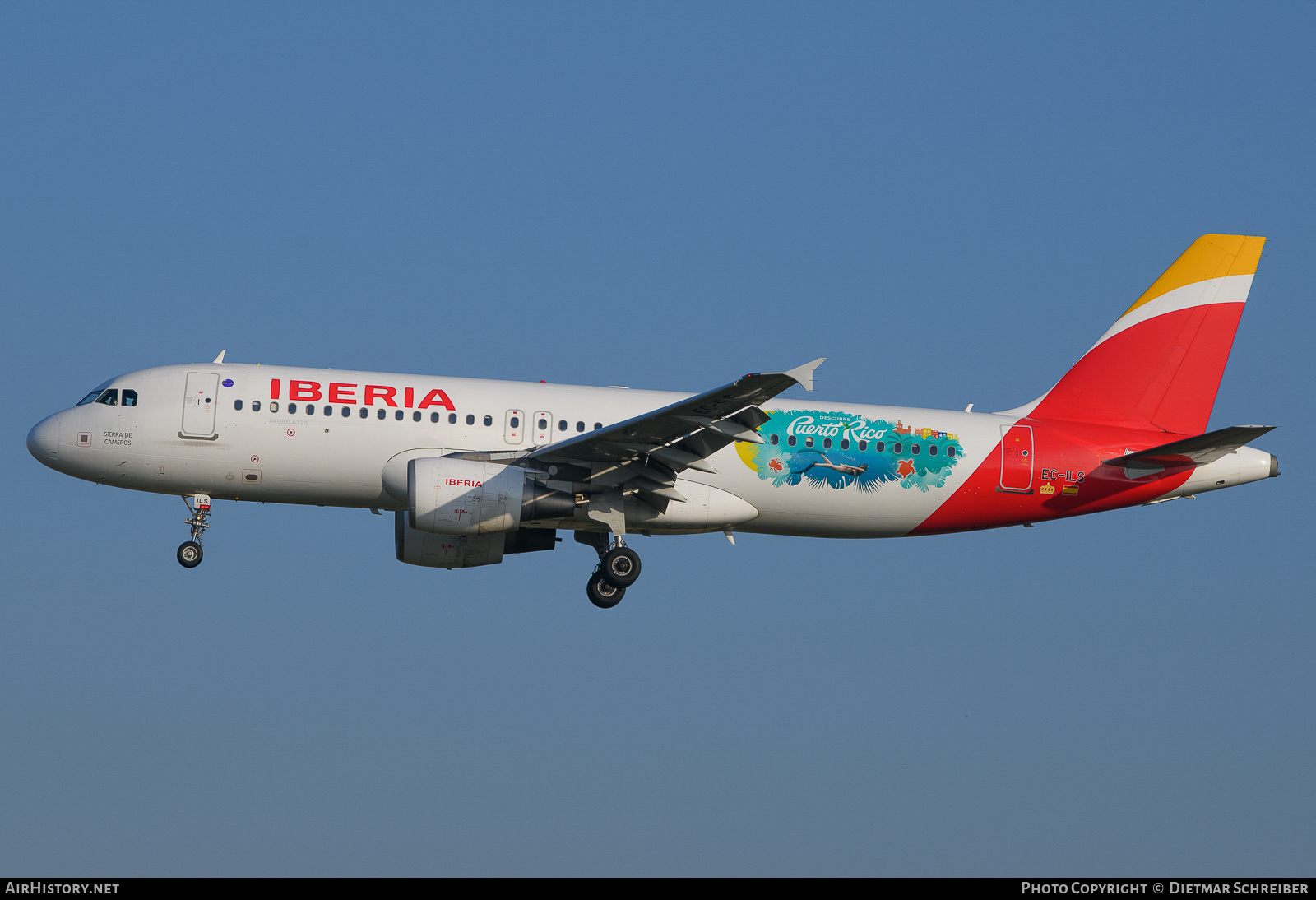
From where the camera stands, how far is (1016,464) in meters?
32.8

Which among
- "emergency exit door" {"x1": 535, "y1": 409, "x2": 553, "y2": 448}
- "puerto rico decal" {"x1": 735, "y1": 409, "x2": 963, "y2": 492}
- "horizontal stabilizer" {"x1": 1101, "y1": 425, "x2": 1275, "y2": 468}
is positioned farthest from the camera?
"puerto rico decal" {"x1": 735, "y1": 409, "x2": 963, "y2": 492}

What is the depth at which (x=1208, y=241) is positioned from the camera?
1412 inches

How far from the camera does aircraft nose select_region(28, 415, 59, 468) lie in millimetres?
31656

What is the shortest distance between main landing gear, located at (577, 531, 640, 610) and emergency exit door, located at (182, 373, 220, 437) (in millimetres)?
8582

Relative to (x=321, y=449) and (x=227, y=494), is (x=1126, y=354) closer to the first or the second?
(x=321, y=449)

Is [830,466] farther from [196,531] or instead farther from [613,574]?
[196,531]

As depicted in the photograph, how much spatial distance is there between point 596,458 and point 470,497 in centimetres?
275

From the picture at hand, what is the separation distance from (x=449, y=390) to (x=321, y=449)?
2.97 meters

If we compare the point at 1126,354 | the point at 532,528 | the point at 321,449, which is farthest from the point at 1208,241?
the point at 321,449

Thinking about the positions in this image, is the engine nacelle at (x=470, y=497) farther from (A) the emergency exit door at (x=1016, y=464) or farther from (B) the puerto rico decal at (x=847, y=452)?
(A) the emergency exit door at (x=1016, y=464)

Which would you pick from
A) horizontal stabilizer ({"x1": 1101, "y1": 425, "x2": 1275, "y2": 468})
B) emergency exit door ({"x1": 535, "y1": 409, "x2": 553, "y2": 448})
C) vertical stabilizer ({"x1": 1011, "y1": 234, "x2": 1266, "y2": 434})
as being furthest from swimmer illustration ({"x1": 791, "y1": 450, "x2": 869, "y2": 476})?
horizontal stabilizer ({"x1": 1101, "y1": 425, "x2": 1275, "y2": 468})

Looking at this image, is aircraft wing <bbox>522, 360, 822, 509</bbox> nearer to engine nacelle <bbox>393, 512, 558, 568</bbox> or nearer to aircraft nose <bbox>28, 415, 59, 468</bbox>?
engine nacelle <bbox>393, 512, 558, 568</bbox>

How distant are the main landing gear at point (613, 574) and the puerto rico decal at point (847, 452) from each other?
131 inches

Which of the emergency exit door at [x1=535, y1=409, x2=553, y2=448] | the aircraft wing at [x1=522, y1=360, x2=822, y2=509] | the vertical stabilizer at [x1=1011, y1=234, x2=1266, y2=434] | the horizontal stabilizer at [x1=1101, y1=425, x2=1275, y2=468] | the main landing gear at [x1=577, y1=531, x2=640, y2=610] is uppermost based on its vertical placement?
the vertical stabilizer at [x1=1011, y1=234, x2=1266, y2=434]
